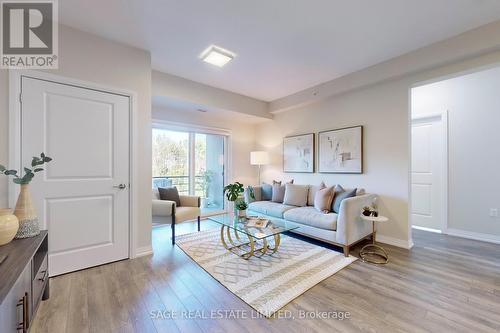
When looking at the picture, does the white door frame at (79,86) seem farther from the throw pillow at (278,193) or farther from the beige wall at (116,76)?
the throw pillow at (278,193)

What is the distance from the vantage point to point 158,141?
418 cm

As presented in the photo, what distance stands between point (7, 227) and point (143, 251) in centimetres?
146

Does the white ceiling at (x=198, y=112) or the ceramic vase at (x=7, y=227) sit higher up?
the white ceiling at (x=198, y=112)

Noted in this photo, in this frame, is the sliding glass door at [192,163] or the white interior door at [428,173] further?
the sliding glass door at [192,163]

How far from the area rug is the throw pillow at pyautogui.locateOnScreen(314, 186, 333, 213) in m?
0.55

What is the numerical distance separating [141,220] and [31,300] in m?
1.33

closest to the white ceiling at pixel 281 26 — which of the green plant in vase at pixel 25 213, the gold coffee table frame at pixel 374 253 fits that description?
the green plant in vase at pixel 25 213

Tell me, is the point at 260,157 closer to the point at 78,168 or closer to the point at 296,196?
the point at 296,196

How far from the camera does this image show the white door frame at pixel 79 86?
1.99 metres

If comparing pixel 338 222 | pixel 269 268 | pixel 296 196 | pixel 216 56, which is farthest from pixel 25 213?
pixel 296 196

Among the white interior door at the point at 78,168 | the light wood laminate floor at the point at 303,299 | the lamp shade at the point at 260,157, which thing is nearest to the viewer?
the light wood laminate floor at the point at 303,299

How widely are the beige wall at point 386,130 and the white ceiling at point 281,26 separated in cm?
43

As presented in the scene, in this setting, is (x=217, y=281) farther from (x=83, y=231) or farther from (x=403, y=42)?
(x=403, y=42)

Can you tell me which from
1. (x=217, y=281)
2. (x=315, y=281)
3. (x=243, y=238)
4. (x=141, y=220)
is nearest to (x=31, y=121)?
(x=141, y=220)
